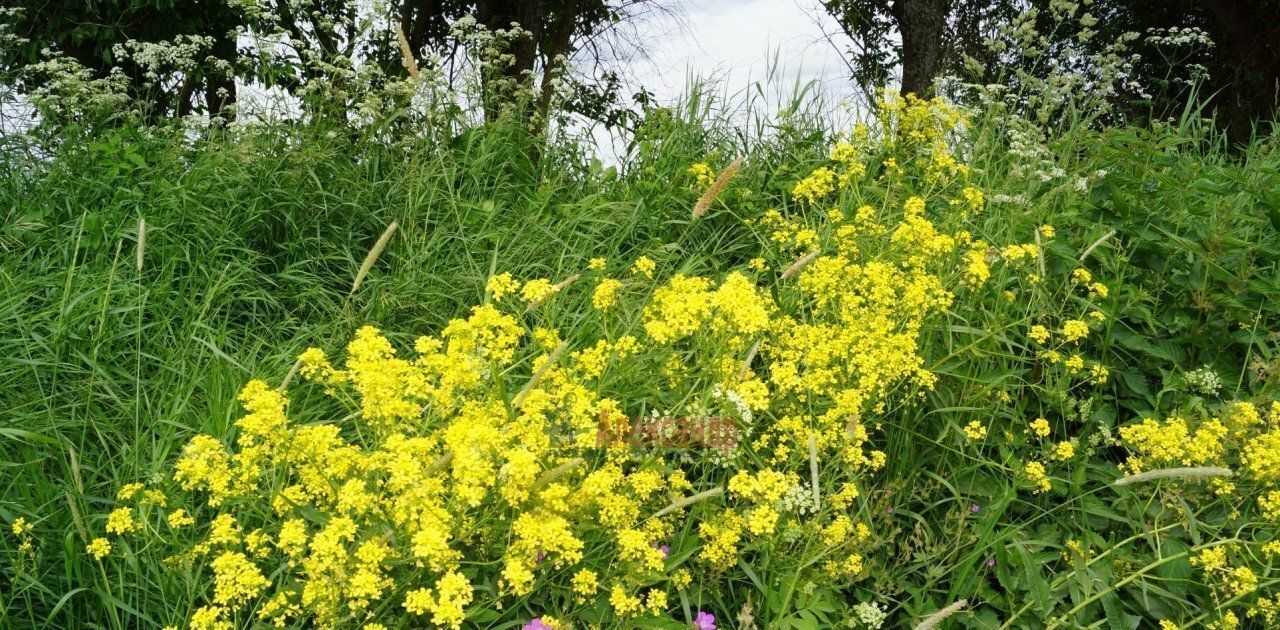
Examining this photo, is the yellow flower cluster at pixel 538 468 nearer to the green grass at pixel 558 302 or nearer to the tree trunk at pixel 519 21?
the green grass at pixel 558 302

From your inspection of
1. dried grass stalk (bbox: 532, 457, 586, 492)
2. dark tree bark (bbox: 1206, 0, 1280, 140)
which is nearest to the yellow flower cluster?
dried grass stalk (bbox: 532, 457, 586, 492)

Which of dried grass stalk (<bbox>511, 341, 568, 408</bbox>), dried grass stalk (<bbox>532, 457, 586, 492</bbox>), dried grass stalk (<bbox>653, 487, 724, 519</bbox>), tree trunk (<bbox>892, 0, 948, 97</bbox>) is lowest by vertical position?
dried grass stalk (<bbox>653, 487, 724, 519</bbox>)

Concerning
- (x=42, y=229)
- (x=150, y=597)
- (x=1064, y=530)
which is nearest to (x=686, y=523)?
(x=1064, y=530)

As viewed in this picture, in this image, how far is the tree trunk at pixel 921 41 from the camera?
864 centimetres

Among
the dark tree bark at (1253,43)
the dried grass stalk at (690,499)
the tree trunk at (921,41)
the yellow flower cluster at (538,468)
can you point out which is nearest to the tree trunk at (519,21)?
the tree trunk at (921,41)

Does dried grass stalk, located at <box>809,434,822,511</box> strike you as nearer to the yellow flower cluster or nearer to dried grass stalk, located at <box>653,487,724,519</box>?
the yellow flower cluster

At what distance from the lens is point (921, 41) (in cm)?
871

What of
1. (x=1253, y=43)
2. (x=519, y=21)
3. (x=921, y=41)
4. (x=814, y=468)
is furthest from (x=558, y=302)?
(x=1253, y=43)

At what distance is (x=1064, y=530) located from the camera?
10.7ft

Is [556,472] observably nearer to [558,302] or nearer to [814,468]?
[814,468]

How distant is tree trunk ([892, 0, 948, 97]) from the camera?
864cm

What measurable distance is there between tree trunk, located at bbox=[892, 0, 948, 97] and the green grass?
3288 millimetres

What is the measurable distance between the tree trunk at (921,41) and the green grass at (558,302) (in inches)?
129

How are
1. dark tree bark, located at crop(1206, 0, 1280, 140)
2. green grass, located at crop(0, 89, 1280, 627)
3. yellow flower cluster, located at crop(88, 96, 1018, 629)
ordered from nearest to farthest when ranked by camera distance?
yellow flower cluster, located at crop(88, 96, 1018, 629)
green grass, located at crop(0, 89, 1280, 627)
dark tree bark, located at crop(1206, 0, 1280, 140)
